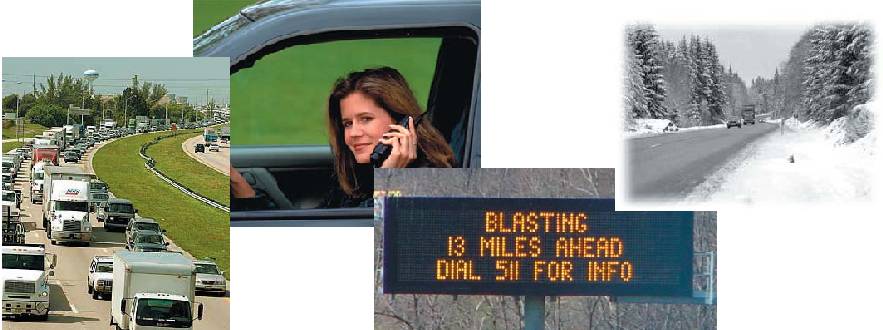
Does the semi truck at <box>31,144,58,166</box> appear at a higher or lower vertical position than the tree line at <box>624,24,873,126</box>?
lower

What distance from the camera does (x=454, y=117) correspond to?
13367 mm

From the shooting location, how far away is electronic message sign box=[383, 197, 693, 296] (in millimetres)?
12039

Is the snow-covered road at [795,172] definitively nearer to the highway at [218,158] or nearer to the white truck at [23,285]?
the highway at [218,158]

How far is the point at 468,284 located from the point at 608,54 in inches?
82.2

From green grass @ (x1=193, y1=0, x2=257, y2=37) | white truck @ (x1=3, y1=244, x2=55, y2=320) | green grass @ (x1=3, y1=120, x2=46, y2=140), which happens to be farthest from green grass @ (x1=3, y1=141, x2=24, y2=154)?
green grass @ (x1=193, y1=0, x2=257, y2=37)

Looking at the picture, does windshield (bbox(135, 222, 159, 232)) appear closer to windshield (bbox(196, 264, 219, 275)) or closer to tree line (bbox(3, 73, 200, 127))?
windshield (bbox(196, 264, 219, 275))

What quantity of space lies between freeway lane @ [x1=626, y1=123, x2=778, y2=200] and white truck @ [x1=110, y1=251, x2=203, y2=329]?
375cm

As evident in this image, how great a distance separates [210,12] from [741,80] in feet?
13.8

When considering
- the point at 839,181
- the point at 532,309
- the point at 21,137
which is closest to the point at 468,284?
the point at 532,309

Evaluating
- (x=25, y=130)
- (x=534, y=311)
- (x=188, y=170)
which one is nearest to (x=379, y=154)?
(x=188, y=170)

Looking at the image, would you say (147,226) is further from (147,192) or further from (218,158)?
(218,158)

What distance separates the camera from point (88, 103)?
44.5ft

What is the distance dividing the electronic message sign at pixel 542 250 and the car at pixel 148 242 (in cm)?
236

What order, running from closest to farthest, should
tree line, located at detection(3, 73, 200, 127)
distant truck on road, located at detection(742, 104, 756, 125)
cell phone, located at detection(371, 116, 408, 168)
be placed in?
distant truck on road, located at detection(742, 104, 756, 125) < tree line, located at detection(3, 73, 200, 127) < cell phone, located at detection(371, 116, 408, 168)
